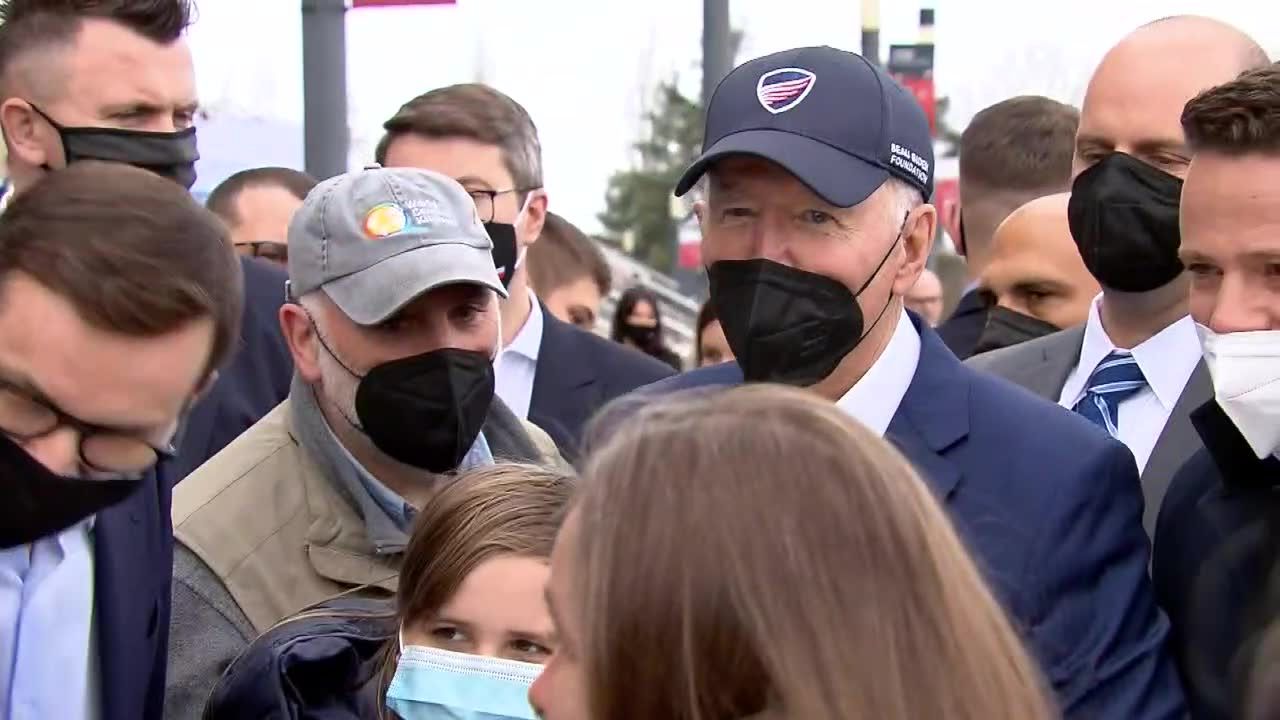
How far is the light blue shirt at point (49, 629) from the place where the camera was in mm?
3156

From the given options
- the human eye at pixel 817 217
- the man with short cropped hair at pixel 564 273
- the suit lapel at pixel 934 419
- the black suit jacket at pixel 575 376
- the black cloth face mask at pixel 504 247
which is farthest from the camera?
the man with short cropped hair at pixel 564 273

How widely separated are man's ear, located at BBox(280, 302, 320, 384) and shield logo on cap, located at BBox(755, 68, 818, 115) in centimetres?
117

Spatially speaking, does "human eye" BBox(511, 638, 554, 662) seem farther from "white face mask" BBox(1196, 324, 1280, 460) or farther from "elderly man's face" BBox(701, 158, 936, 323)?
"white face mask" BBox(1196, 324, 1280, 460)

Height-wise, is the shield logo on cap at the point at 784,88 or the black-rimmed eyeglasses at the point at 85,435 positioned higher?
the shield logo on cap at the point at 784,88

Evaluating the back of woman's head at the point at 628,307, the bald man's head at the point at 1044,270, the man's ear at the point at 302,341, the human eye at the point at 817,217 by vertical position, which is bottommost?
the back of woman's head at the point at 628,307

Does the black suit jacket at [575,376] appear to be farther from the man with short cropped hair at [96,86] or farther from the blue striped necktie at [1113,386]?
the blue striped necktie at [1113,386]

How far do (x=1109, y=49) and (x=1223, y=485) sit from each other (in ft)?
5.67

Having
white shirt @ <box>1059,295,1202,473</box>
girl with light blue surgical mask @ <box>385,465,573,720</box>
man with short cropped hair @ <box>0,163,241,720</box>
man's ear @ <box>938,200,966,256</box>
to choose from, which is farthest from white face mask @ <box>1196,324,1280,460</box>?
man's ear @ <box>938,200,966,256</box>

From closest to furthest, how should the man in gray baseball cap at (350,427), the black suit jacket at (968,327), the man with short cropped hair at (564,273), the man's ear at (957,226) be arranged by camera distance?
the man in gray baseball cap at (350,427) < the black suit jacket at (968,327) < the man's ear at (957,226) < the man with short cropped hair at (564,273)

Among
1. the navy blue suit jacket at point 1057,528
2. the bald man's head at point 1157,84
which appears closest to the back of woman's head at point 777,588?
the navy blue suit jacket at point 1057,528

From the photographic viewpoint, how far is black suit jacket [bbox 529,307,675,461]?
5.54 metres

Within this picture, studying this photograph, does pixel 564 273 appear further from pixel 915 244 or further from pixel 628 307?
pixel 915 244

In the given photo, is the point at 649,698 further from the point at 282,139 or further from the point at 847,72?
the point at 282,139

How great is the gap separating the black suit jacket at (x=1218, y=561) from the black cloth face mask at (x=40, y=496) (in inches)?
68.7
